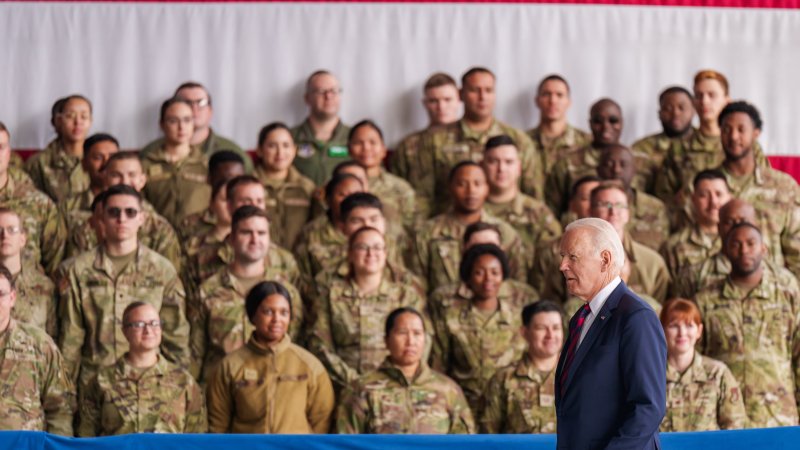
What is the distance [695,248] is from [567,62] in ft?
7.71

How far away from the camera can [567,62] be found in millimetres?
10617

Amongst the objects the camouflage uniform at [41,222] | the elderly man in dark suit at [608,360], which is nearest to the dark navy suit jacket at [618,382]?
the elderly man in dark suit at [608,360]

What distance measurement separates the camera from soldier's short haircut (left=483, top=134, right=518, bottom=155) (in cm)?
899

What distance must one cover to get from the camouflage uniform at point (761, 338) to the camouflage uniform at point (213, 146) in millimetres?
3132

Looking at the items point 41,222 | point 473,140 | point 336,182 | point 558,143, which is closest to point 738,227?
point 558,143

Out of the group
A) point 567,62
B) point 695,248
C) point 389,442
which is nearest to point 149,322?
point 389,442

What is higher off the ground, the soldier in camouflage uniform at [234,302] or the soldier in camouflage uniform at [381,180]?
the soldier in camouflage uniform at [381,180]

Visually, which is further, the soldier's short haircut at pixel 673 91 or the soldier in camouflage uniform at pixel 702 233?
the soldier's short haircut at pixel 673 91

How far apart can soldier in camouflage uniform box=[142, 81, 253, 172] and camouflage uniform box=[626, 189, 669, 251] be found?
253cm

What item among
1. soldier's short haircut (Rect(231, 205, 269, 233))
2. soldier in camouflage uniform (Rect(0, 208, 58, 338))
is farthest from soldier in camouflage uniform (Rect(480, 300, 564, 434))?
soldier in camouflage uniform (Rect(0, 208, 58, 338))

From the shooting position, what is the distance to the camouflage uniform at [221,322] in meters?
8.08

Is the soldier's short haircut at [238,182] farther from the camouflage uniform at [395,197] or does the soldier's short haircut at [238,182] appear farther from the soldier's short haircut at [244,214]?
the camouflage uniform at [395,197]

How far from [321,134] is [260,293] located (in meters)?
2.56

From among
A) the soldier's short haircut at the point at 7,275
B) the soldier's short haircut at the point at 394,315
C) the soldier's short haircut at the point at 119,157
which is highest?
→ the soldier's short haircut at the point at 119,157
